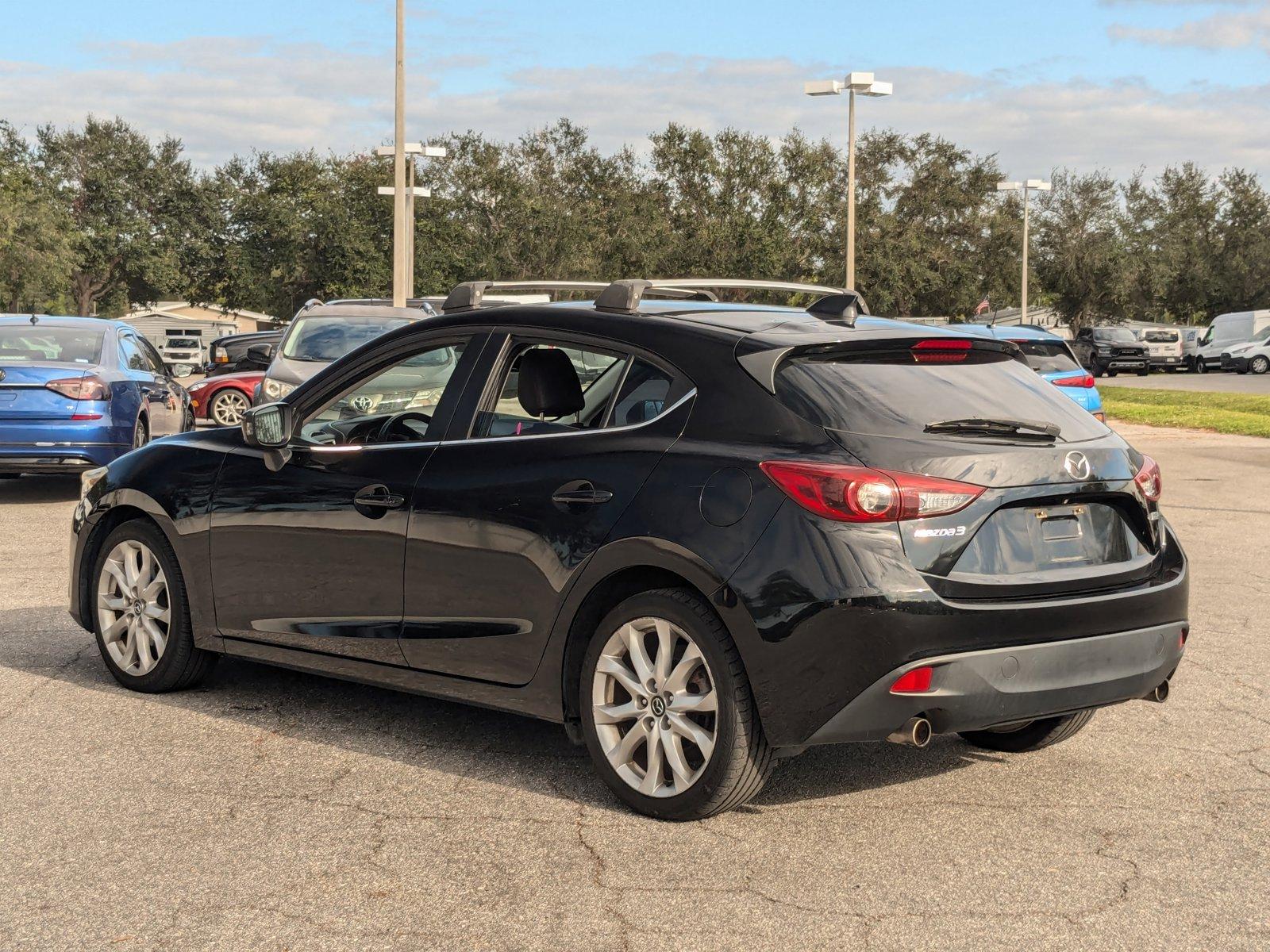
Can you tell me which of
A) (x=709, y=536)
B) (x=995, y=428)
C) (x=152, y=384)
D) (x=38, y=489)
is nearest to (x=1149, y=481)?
(x=995, y=428)

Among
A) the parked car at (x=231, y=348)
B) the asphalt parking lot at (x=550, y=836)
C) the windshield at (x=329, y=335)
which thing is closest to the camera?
the asphalt parking lot at (x=550, y=836)

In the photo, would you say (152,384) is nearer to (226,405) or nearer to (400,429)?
(400,429)

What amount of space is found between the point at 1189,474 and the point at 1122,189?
7288cm

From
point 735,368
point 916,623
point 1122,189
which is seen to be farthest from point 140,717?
point 1122,189

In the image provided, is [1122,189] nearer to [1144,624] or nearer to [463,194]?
[463,194]

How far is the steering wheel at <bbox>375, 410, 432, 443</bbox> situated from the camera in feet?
18.5

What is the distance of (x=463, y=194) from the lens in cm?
6788

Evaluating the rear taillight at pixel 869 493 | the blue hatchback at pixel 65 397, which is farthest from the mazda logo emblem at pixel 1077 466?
the blue hatchback at pixel 65 397

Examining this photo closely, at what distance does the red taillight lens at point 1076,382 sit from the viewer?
666 inches

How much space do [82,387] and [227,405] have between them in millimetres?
12527

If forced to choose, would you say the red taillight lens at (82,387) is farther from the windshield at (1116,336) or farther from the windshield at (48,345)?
the windshield at (1116,336)

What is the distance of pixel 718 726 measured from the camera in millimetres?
4582

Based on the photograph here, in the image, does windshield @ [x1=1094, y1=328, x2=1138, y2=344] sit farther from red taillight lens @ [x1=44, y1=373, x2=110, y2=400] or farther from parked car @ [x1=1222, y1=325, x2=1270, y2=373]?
red taillight lens @ [x1=44, y1=373, x2=110, y2=400]

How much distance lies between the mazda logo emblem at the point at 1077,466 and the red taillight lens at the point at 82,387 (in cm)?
1026
